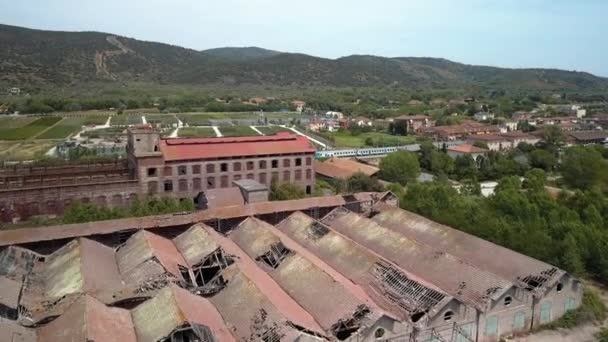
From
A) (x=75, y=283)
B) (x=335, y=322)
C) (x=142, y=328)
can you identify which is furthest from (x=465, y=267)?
(x=75, y=283)

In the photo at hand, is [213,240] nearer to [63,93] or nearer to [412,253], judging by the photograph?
[412,253]

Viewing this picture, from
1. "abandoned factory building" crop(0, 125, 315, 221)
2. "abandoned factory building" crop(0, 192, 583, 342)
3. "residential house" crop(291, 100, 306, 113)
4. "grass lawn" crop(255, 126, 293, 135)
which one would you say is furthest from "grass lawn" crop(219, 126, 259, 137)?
"abandoned factory building" crop(0, 192, 583, 342)

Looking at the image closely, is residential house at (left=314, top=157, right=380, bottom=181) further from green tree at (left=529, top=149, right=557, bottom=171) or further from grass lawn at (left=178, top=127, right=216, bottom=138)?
grass lawn at (left=178, top=127, right=216, bottom=138)

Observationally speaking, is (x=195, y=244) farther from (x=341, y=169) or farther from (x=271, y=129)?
(x=271, y=129)

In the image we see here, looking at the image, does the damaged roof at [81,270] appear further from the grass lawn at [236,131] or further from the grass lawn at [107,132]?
the grass lawn at [236,131]

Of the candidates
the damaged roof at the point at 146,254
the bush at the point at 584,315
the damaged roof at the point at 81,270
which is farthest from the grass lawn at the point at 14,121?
the bush at the point at 584,315

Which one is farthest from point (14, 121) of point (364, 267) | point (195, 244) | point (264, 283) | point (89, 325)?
point (364, 267)
